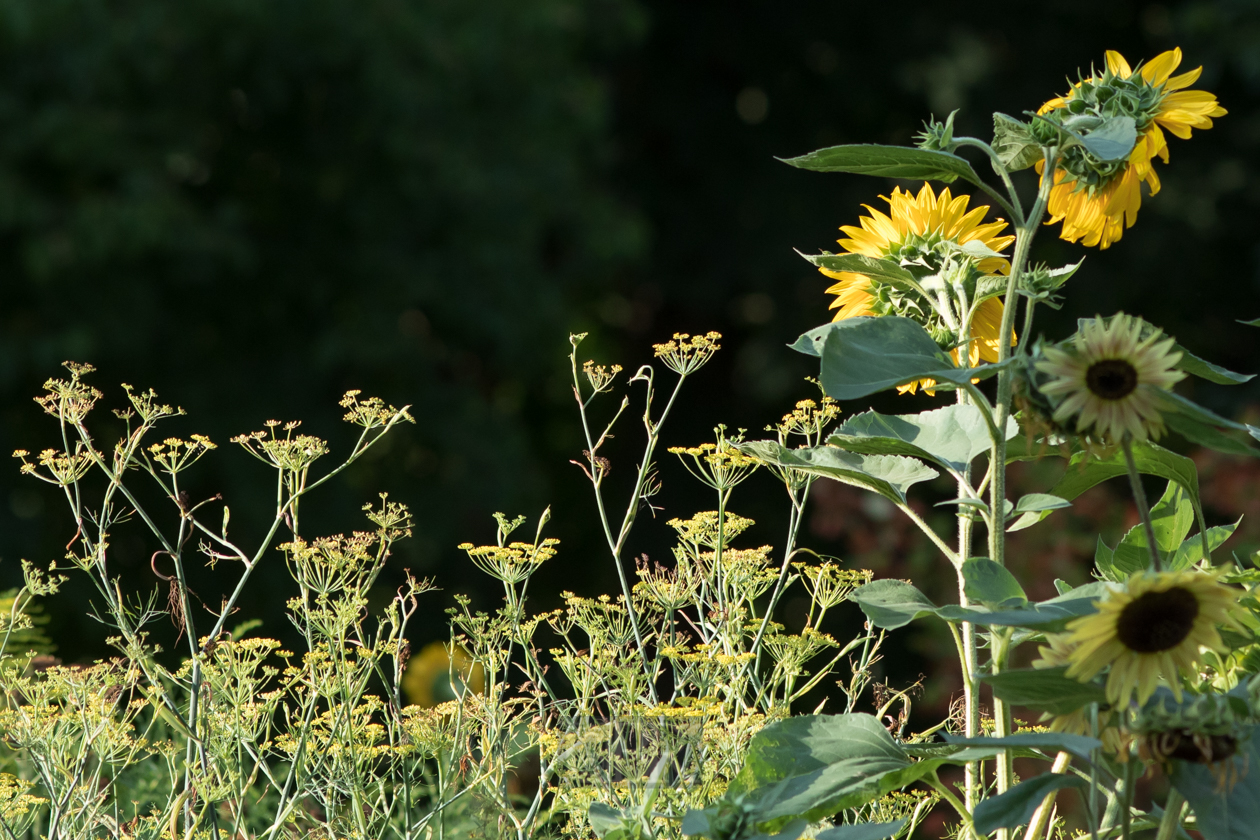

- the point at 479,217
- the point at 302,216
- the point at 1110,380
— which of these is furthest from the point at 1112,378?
the point at 302,216

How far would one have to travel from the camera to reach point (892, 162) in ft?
2.49

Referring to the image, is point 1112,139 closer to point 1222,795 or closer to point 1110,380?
point 1110,380

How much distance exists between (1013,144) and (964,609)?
0.30m

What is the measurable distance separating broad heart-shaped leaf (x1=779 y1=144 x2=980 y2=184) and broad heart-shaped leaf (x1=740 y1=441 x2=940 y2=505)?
0.59 feet

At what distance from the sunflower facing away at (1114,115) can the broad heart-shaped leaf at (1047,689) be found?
1.02 ft

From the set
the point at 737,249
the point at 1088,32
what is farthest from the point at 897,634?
the point at 1088,32

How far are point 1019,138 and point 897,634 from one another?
184 inches

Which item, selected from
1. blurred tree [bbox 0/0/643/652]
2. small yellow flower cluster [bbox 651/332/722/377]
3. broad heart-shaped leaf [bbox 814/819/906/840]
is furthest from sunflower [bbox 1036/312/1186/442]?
blurred tree [bbox 0/0/643/652]

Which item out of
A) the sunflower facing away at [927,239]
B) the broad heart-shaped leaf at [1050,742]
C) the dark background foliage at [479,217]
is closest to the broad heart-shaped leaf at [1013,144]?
the sunflower facing away at [927,239]

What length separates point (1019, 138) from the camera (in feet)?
2.56

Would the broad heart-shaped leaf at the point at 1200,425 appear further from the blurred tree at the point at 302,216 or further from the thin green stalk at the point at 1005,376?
the blurred tree at the point at 302,216

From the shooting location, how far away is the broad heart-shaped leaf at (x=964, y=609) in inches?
24.4

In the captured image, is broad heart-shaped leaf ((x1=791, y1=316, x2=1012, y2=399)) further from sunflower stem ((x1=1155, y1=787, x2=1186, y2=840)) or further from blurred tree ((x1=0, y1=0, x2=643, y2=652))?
blurred tree ((x1=0, y1=0, x2=643, y2=652))

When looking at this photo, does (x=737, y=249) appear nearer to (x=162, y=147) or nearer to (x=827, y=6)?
(x=827, y=6)
